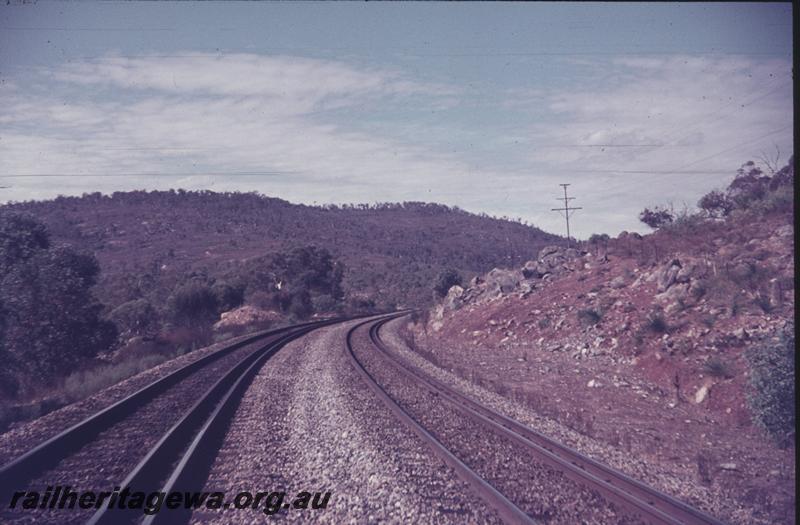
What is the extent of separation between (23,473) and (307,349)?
16.6 metres

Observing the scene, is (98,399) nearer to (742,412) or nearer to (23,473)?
(23,473)

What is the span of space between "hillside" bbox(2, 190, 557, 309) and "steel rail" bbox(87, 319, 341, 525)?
4539cm

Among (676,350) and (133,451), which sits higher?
(676,350)

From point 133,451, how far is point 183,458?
5.25ft

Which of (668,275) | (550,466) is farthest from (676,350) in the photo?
(550,466)

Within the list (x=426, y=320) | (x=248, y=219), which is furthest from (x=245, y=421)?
(x=248, y=219)

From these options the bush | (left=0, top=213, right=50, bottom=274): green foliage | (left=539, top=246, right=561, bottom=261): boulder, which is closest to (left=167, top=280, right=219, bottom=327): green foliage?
(left=0, top=213, right=50, bottom=274): green foliage

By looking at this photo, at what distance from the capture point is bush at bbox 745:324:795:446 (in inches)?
371

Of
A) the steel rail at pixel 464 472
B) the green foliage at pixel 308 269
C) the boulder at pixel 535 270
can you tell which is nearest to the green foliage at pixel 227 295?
the green foliage at pixel 308 269

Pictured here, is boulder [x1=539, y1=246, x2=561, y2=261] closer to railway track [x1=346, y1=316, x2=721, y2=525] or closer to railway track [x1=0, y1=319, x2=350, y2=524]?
railway track [x1=346, y1=316, x2=721, y2=525]

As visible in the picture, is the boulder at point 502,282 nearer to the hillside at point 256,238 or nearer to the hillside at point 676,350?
the hillside at point 676,350

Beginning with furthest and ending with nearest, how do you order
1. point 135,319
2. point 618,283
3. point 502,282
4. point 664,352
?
point 135,319 < point 502,282 < point 618,283 < point 664,352

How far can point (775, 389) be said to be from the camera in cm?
973

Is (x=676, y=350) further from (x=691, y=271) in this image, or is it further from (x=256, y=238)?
(x=256, y=238)
